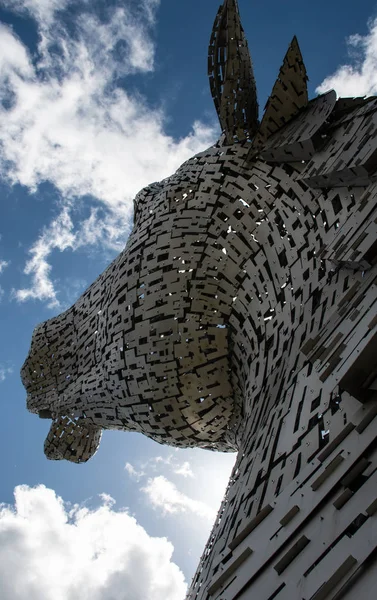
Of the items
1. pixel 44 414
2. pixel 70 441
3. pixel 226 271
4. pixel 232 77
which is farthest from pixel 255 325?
pixel 44 414

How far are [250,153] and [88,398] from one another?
3035mm

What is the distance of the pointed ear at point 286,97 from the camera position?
4.56 meters

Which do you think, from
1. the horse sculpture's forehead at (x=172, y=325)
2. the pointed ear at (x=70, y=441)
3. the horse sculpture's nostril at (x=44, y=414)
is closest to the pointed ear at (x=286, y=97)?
the horse sculpture's forehead at (x=172, y=325)

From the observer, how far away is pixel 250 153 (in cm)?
475

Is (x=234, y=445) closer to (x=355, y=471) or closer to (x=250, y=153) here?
(x=250, y=153)

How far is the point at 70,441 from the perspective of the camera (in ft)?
23.5

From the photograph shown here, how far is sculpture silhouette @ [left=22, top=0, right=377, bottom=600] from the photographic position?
7.50 ft

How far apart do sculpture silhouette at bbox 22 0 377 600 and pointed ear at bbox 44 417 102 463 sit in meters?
0.67

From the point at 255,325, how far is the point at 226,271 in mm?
602

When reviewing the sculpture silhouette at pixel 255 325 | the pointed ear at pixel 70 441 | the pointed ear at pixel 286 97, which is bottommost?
the sculpture silhouette at pixel 255 325

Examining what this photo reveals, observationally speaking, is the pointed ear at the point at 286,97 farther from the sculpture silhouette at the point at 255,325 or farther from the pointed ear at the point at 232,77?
the pointed ear at the point at 232,77

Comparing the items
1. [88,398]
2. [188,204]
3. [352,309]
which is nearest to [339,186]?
[352,309]

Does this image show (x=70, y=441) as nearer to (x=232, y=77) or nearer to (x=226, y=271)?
(x=226, y=271)

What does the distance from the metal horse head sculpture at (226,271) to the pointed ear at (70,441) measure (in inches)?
60.8
